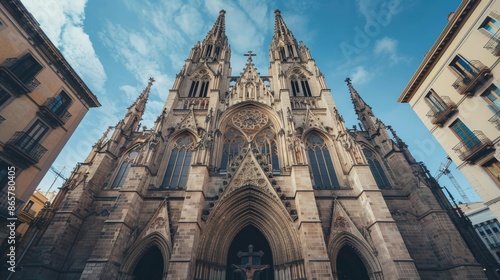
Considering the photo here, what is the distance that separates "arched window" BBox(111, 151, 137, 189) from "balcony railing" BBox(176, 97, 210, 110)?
5.68 m

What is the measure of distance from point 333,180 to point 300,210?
4.76 m

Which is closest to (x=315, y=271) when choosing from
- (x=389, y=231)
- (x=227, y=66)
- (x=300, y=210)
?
(x=300, y=210)

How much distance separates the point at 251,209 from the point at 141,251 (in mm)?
6034

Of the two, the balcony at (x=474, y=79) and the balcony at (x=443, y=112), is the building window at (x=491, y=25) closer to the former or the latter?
the balcony at (x=474, y=79)

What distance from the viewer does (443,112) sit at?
1157 cm

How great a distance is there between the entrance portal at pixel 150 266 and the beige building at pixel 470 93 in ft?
54.5

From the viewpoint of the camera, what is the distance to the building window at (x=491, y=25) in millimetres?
9688

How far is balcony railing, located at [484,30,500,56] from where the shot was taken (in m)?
9.27

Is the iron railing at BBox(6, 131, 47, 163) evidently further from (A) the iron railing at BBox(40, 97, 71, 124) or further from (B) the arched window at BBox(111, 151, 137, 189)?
(B) the arched window at BBox(111, 151, 137, 189)

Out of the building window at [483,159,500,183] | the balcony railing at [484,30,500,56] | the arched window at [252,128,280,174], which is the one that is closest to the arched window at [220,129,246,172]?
the arched window at [252,128,280,174]

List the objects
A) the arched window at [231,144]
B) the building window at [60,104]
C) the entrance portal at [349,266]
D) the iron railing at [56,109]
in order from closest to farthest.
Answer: the iron railing at [56,109] < the building window at [60,104] < the entrance portal at [349,266] < the arched window at [231,144]

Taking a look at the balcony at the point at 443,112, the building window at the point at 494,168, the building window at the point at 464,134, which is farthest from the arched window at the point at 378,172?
the building window at the point at 494,168

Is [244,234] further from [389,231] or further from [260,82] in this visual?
[260,82]

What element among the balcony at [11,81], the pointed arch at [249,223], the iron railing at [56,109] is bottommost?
the pointed arch at [249,223]
